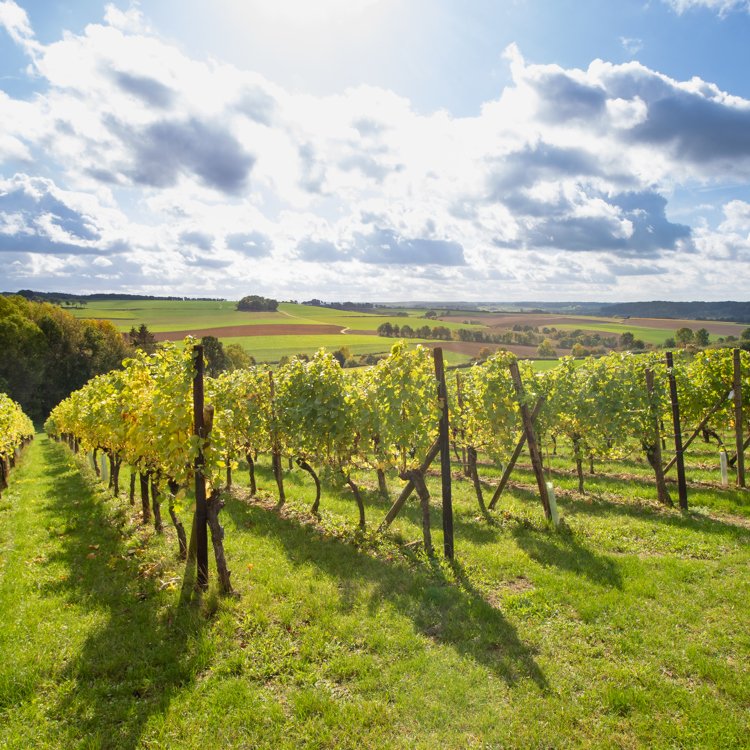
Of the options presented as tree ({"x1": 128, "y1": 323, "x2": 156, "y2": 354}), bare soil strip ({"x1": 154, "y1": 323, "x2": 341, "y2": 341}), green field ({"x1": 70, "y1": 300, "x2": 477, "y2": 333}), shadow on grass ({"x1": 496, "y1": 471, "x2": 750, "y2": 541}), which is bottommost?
shadow on grass ({"x1": 496, "y1": 471, "x2": 750, "y2": 541})

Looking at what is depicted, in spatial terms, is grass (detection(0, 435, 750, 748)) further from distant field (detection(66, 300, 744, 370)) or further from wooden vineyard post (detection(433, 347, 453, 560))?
distant field (detection(66, 300, 744, 370))

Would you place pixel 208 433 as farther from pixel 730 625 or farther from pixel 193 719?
pixel 730 625

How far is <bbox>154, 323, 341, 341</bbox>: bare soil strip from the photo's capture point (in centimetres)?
6838

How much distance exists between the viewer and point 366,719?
150 inches

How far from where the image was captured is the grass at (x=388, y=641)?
3721mm

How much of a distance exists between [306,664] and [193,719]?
3.87 ft

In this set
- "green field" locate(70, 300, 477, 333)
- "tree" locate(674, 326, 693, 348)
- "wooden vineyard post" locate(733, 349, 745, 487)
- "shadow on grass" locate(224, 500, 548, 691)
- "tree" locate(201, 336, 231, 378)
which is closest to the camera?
"shadow on grass" locate(224, 500, 548, 691)

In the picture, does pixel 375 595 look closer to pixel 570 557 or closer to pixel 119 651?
pixel 119 651

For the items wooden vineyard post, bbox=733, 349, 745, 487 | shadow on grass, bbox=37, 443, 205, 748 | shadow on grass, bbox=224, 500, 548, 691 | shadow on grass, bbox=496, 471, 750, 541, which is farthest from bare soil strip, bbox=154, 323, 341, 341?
shadow on grass, bbox=37, 443, 205, 748

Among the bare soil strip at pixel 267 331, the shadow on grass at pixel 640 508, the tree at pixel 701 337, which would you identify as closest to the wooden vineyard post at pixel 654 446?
the shadow on grass at pixel 640 508

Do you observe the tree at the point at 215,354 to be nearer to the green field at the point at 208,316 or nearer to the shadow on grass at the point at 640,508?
the green field at the point at 208,316

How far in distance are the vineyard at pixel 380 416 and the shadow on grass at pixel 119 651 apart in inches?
Result: 33.7

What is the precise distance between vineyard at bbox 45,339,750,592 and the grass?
0.88 meters

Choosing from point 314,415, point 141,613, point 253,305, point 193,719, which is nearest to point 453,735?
point 193,719
